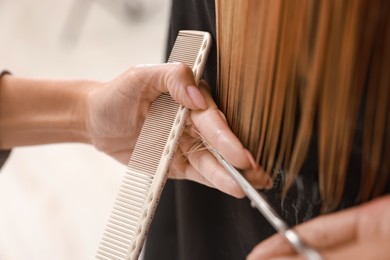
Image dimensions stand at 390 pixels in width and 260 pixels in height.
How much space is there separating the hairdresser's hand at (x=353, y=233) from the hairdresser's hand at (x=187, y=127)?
86mm

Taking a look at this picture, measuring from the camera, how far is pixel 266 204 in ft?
1.34

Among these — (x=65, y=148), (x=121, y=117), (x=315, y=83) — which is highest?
(x=315, y=83)

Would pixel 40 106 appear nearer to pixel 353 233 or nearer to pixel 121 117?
pixel 121 117

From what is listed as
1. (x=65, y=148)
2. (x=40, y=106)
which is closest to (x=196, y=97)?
(x=40, y=106)

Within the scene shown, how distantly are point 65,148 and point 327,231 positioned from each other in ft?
3.99

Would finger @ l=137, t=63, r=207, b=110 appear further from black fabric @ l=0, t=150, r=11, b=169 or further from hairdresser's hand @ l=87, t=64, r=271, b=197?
black fabric @ l=0, t=150, r=11, b=169

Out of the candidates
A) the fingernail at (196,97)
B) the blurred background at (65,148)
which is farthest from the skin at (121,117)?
the blurred background at (65,148)

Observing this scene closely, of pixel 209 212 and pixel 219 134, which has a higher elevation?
pixel 219 134

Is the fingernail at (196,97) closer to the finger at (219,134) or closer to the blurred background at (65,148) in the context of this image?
the finger at (219,134)

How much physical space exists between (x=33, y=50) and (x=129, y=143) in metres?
1.40

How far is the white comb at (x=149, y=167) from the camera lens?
1.66ft

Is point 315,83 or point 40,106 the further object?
point 40,106

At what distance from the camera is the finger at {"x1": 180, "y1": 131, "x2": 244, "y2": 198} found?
0.49 meters

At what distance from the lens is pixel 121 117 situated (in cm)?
66
